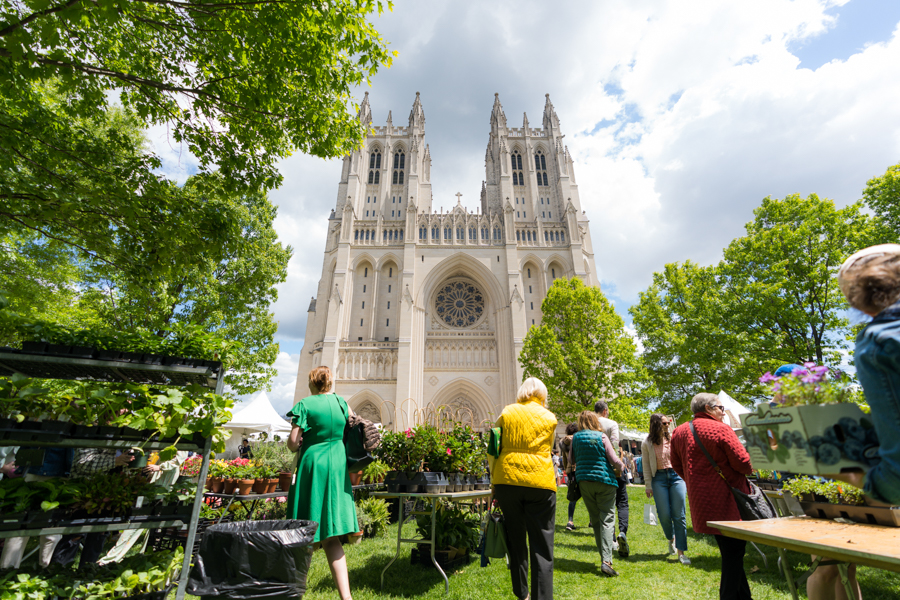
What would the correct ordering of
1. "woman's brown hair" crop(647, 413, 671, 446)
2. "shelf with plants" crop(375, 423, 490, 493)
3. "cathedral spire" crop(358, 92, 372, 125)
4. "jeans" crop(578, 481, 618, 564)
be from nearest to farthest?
"shelf with plants" crop(375, 423, 490, 493), "jeans" crop(578, 481, 618, 564), "woman's brown hair" crop(647, 413, 671, 446), "cathedral spire" crop(358, 92, 372, 125)

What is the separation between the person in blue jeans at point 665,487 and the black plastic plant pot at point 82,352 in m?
5.72

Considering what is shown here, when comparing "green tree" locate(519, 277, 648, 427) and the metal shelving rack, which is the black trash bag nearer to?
the metal shelving rack

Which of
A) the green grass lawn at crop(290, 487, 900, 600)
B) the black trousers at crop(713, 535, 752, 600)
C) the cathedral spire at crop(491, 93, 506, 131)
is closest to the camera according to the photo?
the black trousers at crop(713, 535, 752, 600)

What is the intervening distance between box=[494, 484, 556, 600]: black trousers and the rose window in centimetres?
2763

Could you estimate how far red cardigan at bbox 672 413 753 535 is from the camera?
3.15 m

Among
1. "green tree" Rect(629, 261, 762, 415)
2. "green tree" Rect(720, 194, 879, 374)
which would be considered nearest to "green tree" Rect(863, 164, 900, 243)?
"green tree" Rect(720, 194, 879, 374)

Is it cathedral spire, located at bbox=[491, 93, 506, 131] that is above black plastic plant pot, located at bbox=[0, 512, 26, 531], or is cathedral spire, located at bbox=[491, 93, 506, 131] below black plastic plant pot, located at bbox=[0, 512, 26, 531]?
above

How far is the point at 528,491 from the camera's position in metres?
3.10

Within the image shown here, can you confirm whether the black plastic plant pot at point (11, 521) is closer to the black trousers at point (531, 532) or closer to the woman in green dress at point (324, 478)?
the woman in green dress at point (324, 478)

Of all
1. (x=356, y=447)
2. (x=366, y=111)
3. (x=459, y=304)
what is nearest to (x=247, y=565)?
(x=356, y=447)

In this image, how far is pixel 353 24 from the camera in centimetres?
476

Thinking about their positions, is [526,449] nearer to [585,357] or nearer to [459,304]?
[585,357]

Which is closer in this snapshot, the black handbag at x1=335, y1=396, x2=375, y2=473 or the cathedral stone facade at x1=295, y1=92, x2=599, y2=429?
the black handbag at x1=335, y1=396, x2=375, y2=473

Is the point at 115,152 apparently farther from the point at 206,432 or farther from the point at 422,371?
the point at 422,371
